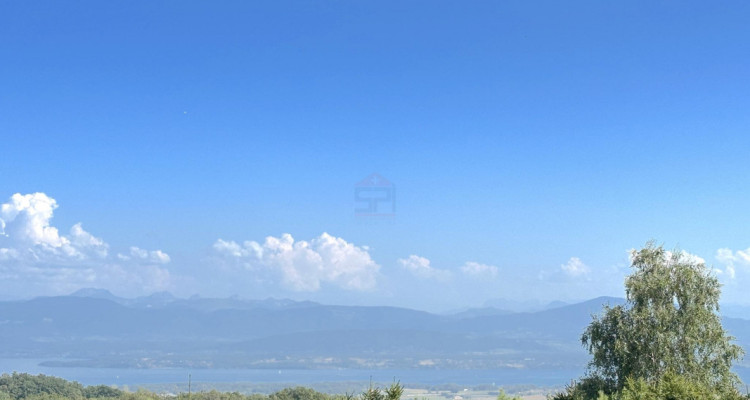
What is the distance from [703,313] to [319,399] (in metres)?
49.8

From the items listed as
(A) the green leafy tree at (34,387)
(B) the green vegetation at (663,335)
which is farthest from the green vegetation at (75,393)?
(B) the green vegetation at (663,335)

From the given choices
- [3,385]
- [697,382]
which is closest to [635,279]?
[697,382]

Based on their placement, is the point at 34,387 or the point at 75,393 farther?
the point at 34,387

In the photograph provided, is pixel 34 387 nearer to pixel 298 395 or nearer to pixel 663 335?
pixel 298 395

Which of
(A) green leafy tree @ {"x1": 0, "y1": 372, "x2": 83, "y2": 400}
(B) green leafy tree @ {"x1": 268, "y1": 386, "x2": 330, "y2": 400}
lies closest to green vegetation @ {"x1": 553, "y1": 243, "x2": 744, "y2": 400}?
(B) green leafy tree @ {"x1": 268, "y1": 386, "x2": 330, "y2": 400}

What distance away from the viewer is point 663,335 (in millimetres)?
28734

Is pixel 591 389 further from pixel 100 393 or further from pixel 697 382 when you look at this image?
pixel 100 393

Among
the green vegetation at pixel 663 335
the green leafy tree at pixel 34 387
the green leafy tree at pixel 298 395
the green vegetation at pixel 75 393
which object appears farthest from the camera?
the green leafy tree at pixel 34 387

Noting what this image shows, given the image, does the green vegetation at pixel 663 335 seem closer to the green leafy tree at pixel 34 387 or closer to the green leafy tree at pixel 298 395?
the green leafy tree at pixel 298 395

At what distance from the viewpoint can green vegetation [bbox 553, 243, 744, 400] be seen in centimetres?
2908

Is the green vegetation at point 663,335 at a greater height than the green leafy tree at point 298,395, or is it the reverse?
the green vegetation at point 663,335

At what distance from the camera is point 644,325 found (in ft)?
96.5

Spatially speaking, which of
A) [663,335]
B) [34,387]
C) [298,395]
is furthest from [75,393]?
[663,335]

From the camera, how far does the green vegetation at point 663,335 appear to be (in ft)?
95.4
